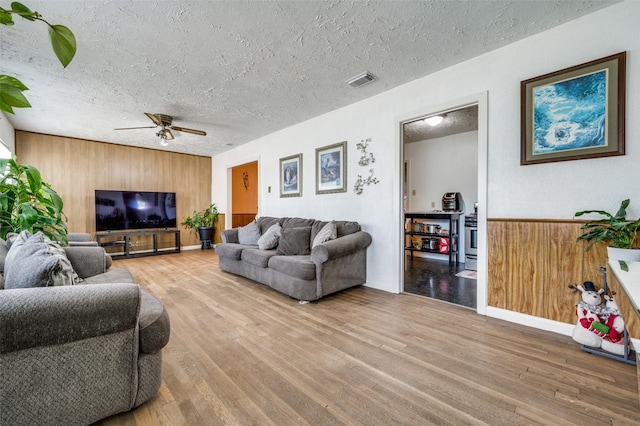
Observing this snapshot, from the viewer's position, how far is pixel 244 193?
7.90m

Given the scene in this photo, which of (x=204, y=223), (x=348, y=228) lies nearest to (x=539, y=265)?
(x=348, y=228)

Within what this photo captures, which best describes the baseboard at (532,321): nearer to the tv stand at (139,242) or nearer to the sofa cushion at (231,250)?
the sofa cushion at (231,250)

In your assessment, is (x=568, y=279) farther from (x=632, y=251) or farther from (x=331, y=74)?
(x=331, y=74)

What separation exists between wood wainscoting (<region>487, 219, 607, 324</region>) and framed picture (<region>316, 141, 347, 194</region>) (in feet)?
6.43

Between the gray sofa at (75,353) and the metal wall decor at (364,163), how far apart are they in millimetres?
2775

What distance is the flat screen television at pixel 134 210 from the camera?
568 cm

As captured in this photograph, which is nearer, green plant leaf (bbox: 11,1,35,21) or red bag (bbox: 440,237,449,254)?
green plant leaf (bbox: 11,1,35,21)

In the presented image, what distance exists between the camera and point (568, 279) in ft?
7.16

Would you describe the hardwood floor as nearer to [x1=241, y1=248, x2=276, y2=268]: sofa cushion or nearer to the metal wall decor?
[x1=241, y1=248, x2=276, y2=268]: sofa cushion

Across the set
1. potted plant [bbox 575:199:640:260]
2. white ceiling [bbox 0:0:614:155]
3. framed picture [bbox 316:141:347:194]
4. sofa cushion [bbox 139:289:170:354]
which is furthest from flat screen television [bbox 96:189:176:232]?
potted plant [bbox 575:199:640:260]

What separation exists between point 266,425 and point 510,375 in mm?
1459

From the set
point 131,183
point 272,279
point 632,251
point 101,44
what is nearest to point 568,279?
point 632,251

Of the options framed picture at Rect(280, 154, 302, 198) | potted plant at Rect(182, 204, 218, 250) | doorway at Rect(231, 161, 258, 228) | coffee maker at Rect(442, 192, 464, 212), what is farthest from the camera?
doorway at Rect(231, 161, 258, 228)

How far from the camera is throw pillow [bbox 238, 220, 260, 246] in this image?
4375 millimetres
